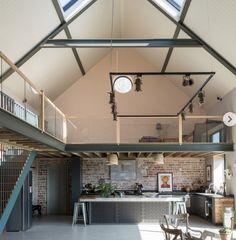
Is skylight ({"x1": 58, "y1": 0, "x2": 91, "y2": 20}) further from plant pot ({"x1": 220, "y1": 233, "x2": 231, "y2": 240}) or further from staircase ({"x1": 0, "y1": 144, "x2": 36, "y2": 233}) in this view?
plant pot ({"x1": 220, "y1": 233, "x2": 231, "y2": 240})

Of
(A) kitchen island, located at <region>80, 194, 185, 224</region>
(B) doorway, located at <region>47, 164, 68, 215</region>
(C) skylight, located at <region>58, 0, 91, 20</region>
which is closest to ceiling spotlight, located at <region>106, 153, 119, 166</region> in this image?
(A) kitchen island, located at <region>80, 194, 185, 224</region>

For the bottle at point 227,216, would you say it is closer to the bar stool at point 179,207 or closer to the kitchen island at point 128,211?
the bar stool at point 179,207

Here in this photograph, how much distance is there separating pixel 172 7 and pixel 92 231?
6.44 m

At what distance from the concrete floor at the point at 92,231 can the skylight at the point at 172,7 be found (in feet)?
19.1

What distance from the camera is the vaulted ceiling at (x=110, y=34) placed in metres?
9.61

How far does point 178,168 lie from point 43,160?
515 centimetres

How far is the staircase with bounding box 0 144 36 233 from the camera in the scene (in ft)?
29.8

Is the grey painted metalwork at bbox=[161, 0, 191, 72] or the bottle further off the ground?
the grey painted metalwork at bbox=[161, 0, 191, 72]

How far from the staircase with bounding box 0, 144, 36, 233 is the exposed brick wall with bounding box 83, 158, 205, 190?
526cm

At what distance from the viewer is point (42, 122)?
9188mm

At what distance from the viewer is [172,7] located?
11.5m

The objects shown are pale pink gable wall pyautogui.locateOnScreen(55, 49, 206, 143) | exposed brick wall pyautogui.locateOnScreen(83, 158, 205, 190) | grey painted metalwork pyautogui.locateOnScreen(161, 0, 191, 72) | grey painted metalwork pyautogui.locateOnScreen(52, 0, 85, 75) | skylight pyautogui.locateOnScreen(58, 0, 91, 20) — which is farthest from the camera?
→ pale pink gable wall pyautogui.locateOnScreen(55, 49, 206, 143)

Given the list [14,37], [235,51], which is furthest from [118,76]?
[235,51]

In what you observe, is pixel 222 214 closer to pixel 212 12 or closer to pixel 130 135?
pixel 130 135
